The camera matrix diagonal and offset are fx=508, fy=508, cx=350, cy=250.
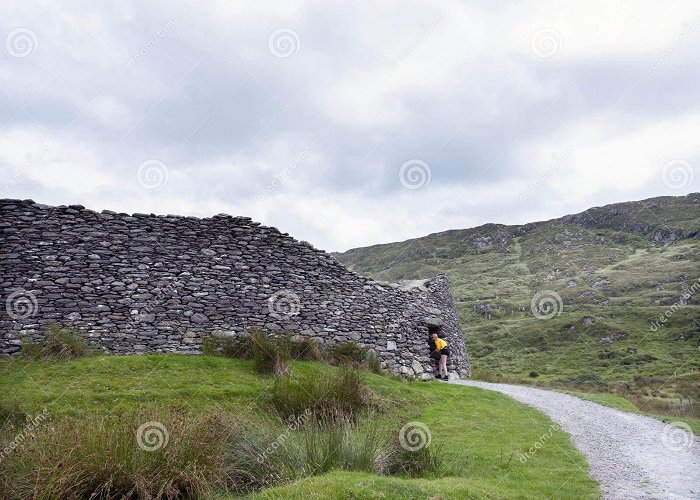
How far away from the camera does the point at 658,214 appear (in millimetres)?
100438

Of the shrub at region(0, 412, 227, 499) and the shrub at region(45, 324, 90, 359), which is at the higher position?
the shrub at region(45, 324, 90, 359)

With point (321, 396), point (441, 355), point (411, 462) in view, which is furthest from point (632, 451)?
point (441, 355)

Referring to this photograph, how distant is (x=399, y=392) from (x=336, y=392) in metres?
3.91

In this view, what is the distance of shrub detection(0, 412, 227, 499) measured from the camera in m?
4.80

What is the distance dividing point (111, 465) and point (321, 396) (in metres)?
4.21

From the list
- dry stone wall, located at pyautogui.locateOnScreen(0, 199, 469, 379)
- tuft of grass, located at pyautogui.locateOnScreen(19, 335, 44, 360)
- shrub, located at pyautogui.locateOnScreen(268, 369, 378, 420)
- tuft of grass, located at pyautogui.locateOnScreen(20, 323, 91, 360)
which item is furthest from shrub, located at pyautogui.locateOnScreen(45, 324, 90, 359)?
shrub, located at pyautogui.locateOnScreen(268, 369, 378, 420)

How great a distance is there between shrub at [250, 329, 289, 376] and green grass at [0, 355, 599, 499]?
1.01 ft

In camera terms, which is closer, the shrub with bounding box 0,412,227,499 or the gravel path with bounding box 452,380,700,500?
the shrub with bounding box 0,412,227,499

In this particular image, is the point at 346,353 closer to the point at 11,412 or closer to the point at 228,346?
the point at 228,346

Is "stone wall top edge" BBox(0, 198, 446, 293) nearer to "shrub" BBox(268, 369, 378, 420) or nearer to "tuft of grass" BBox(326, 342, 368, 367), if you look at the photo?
"tuft of grass" BBox(326, 342, 368, 367)

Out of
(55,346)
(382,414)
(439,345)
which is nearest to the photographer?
(382,414)

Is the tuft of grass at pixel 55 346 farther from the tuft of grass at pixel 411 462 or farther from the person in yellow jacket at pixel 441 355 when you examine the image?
the person in yellow jacket at pixel 441 355

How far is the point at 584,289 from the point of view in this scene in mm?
66375

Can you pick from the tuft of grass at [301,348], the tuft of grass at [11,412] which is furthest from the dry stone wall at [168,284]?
the tuft of grass at [11,412]
